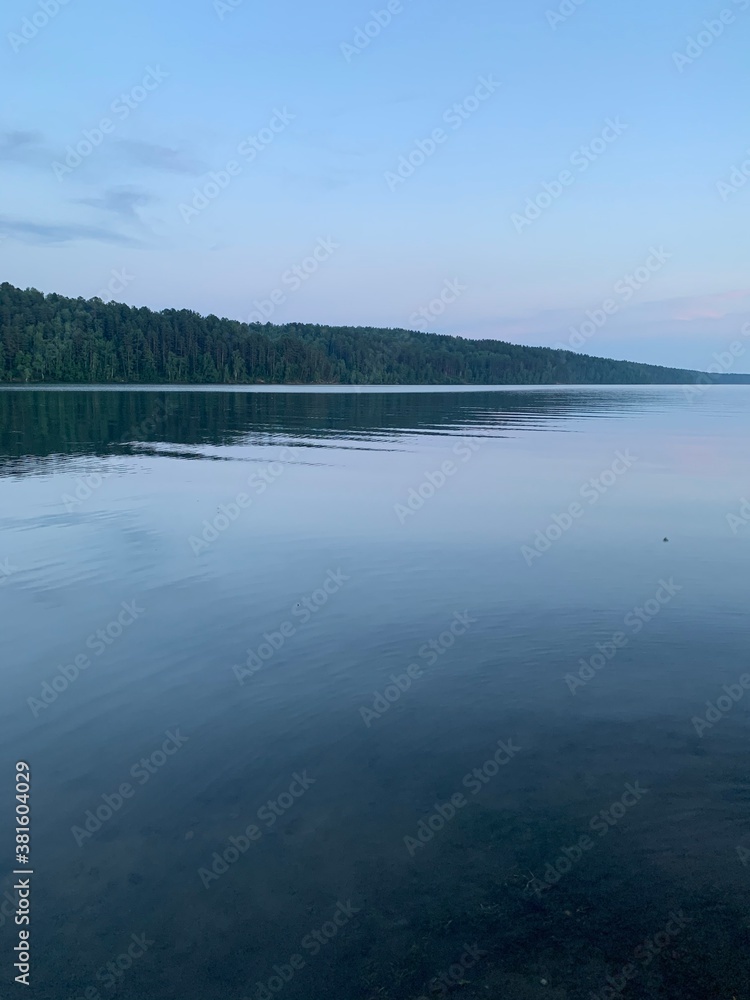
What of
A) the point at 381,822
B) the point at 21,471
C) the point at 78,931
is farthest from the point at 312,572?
the point at 21,471

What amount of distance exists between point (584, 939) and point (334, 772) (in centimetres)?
375

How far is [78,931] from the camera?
6652 millimetres

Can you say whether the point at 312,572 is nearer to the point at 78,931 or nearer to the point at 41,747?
the point at 41,747

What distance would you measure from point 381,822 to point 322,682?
398 cm

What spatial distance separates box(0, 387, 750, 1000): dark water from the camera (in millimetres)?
6426

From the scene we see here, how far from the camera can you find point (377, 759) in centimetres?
958

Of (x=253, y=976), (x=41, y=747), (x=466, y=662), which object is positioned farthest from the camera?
(x=466, y=662)

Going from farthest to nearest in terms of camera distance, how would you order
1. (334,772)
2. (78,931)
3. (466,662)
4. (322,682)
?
(466,662) < (322,682) < (334,772) < (78,931)

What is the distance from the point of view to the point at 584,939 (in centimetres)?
652

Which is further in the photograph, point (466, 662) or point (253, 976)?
point (466, 662)

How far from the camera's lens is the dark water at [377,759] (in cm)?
643

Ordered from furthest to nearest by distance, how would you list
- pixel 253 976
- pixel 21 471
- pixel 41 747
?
pixel 21 471, pixel 41 747, pixel 253 976

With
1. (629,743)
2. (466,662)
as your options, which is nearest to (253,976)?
(629,743)

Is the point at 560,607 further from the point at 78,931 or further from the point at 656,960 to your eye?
the point at 78,931
